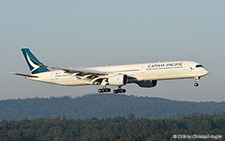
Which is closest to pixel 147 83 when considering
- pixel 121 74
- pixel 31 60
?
pixel 121 74

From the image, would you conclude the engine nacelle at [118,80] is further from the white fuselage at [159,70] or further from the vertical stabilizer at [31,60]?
the vertical stabilizer at [31,60]

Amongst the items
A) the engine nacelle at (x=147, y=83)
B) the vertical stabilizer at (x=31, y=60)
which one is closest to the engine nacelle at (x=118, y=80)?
the engine nacelle at (x=147, y=83)

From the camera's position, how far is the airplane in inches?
2896

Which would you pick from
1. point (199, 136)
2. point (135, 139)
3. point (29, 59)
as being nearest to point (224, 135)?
point (199, 136)

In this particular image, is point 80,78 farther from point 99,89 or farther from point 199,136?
point 199,136

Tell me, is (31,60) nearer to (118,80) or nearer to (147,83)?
(118,80)

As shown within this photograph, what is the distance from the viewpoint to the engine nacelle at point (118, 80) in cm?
7575

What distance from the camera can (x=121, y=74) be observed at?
253ft

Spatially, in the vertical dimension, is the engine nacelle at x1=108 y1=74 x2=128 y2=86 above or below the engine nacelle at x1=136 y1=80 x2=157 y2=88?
above

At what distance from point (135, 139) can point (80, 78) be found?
383ft

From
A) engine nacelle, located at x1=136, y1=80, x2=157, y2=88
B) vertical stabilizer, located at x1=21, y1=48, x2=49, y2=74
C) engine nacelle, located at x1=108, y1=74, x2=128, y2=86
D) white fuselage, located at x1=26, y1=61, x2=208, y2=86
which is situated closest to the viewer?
white fuselage, located at x1=26, y1=61, x2=208, y2=86

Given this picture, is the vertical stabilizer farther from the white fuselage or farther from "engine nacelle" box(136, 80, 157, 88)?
"engine nacelle" box(136, 80, 157, 88)

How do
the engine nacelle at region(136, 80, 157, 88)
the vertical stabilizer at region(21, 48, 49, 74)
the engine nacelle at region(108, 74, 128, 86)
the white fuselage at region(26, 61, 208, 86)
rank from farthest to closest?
1. the vertical stabilizer at region(21, 48, 49, 74)
2. the engine nacelle at region(136, 80, 157, 88)
3. the engine nacelle at region(108, 74, 128, 86)
4. the white fuselage at region(26, 61, 208, 86)

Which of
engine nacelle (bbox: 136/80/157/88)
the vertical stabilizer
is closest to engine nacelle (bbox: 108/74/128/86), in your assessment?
engine nacelle (bbox: 136/80/157/88)
